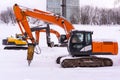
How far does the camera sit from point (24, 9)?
1847 cm

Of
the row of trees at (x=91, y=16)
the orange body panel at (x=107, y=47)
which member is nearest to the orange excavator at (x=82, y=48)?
the orange body panel at (x=107, y=47)

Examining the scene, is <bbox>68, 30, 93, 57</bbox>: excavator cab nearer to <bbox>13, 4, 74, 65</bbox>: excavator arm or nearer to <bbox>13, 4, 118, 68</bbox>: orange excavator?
<bbox>13, 4, 118, 68</bbox>: orange excavator

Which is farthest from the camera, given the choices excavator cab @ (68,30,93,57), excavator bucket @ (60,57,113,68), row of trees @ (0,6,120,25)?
row of trees @ (0,6,120,25)

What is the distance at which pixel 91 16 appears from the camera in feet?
333

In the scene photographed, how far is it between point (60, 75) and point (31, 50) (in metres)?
3.36

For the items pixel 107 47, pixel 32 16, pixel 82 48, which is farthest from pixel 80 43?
pixel 32 16

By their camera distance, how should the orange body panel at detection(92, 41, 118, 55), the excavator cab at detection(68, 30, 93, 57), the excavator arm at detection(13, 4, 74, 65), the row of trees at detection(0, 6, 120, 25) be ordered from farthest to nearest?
the row of trees at detection(0, 6, 120, 25) → the excavator arm at detection(13, 4, 74, 65) → the excavator cab at detection(68, 30, 93, 57) → the orange body panel at detection(92, 41, 118, 55)

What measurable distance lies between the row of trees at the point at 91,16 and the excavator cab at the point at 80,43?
7257cm

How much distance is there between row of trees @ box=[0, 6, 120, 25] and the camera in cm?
9366

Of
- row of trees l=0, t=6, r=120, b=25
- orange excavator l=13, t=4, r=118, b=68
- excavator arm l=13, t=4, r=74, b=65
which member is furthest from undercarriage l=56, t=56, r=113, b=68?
row of trees l=0, t=6, r=120, b=25

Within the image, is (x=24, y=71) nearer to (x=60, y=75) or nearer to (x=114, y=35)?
(x=60, y=75)

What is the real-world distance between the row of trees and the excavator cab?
238 feet

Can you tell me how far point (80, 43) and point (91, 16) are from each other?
84678 mm

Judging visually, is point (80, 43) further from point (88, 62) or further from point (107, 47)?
point (107, 47)
